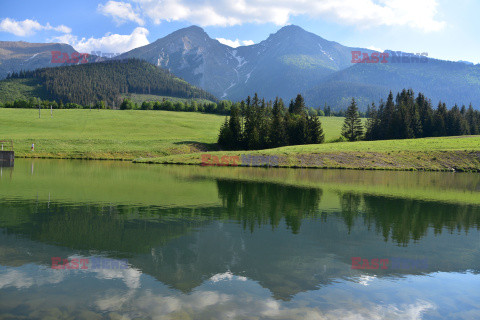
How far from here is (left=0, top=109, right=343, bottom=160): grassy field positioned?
86250 mm

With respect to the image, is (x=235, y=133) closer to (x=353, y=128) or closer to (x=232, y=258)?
(x=353, y=128)

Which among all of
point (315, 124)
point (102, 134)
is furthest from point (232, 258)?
point (102, 134)

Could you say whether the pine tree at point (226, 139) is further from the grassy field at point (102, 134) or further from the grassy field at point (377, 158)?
the grassy field at point (377, 158)

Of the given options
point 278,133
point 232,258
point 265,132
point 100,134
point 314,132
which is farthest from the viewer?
point 314,132

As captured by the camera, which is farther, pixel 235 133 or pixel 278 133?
pixel 278 133

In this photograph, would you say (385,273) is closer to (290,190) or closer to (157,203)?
(157,203)

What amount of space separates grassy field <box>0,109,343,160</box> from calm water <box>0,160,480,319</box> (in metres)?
61.0

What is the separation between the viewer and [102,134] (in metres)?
110

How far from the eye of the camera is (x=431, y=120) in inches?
5236

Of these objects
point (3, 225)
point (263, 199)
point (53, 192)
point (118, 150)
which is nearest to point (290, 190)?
point (263, 199)

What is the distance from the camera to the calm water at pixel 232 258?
10.4m

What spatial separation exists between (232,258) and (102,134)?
105771 millimetres

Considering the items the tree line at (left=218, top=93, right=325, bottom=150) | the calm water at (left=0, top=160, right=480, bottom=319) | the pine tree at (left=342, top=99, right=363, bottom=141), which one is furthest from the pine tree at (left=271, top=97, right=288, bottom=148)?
the calm water at (left=0, top=160, right=480, bottom=319)

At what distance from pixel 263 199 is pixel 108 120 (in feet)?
402
